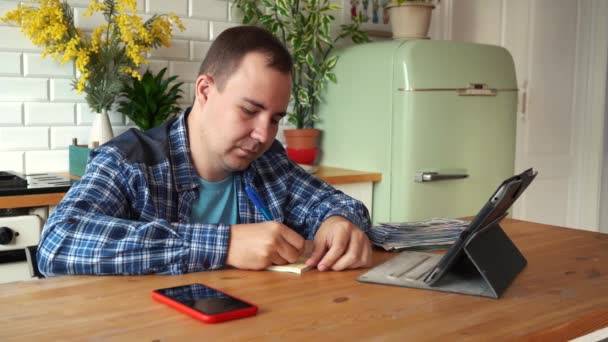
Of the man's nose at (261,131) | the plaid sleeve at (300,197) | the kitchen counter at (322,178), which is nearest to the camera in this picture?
the man's nose at (261,131)

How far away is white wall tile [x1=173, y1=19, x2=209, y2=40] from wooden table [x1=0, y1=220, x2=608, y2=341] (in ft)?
6.26

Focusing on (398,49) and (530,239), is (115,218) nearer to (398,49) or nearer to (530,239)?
(530,239)

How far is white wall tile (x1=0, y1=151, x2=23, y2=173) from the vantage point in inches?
99.7

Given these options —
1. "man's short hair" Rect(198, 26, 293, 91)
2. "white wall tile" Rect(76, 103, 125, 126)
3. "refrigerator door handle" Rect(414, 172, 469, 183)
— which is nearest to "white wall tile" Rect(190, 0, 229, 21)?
"white wall tile" Rect(76, 103, 125, 126)

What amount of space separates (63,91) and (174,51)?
1.64 feet

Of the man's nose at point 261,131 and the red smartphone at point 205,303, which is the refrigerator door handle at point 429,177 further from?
the red smartphone at point 205,303

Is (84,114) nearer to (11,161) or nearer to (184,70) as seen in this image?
(11,161)

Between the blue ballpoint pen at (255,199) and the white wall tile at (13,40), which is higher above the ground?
the white wall tile at (13,40)

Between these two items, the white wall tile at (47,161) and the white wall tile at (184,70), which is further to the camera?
the white wall tile at (184,70)

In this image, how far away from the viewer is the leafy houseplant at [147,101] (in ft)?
8.75

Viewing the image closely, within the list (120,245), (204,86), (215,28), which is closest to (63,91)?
(215,28)

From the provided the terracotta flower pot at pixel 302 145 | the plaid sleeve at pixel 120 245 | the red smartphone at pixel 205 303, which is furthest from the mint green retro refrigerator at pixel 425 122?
the red smartphone at pixel 205 303

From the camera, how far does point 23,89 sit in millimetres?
2557

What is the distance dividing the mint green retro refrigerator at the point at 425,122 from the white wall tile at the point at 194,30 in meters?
0.65
